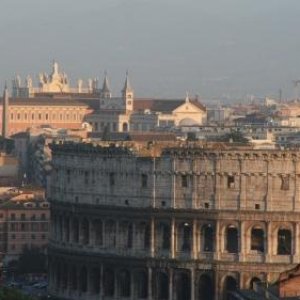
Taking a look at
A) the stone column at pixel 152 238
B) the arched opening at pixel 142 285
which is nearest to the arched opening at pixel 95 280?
the arched opening at pixel 142 285

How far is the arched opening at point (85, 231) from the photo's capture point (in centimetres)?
12106

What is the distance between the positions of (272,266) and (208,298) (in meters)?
3.66

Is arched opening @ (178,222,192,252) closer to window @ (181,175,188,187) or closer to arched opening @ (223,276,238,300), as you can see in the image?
window @ (181,175,188,187)

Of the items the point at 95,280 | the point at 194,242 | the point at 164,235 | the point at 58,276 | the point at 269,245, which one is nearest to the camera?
the point at 269,245

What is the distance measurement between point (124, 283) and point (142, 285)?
1236 mm

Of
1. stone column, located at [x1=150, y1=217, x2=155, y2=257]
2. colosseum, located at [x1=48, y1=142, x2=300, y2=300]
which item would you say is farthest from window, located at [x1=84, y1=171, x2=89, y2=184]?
stone column, located at [x1=150, y1=217, x2=155, y2=257]

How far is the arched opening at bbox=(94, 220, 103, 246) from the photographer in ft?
394

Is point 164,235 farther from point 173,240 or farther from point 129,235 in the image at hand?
point 129,235

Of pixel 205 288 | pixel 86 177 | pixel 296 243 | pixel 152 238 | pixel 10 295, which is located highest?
pixel 86 177

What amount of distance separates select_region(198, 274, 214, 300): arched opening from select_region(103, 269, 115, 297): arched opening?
18.2 ft

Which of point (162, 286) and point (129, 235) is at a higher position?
point (129, 235)

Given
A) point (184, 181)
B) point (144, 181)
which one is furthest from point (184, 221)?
point (144, 181)

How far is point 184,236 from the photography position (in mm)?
116250

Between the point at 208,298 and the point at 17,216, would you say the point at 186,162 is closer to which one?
the point at 208,298
